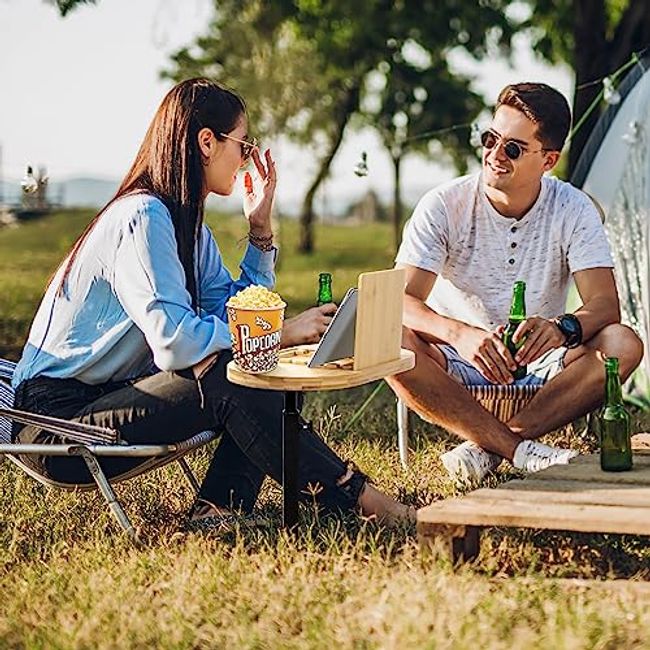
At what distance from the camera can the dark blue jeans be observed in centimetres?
412

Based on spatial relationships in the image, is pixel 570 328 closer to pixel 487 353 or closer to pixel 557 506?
pixel 487 353

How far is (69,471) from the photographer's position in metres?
4.24

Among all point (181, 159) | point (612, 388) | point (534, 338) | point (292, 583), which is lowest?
point (292, 583)

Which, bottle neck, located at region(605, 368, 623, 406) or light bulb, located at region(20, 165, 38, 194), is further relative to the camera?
light bulb, located at region(20, 165, 38, 194)

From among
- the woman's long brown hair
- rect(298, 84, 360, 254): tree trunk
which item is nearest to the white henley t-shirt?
the woman's long brown hair

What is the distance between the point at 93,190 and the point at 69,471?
13.0 feet

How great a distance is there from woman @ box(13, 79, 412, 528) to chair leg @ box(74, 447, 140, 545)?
0.11 m

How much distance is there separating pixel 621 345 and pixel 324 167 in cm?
1548

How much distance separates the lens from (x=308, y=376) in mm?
3857

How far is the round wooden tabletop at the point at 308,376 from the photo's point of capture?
3844mm

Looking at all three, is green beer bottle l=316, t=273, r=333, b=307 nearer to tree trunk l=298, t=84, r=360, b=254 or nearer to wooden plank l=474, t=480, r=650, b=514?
wooden plank l=474, t=480, r=650, b=514

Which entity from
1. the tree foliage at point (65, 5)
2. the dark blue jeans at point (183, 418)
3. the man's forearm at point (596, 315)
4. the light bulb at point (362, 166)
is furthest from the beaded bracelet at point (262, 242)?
the tree foliage at point (65, 5)

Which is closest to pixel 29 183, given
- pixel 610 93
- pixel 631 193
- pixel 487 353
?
pixel 487 353

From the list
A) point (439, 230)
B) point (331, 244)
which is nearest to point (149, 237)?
point (439, 230)
